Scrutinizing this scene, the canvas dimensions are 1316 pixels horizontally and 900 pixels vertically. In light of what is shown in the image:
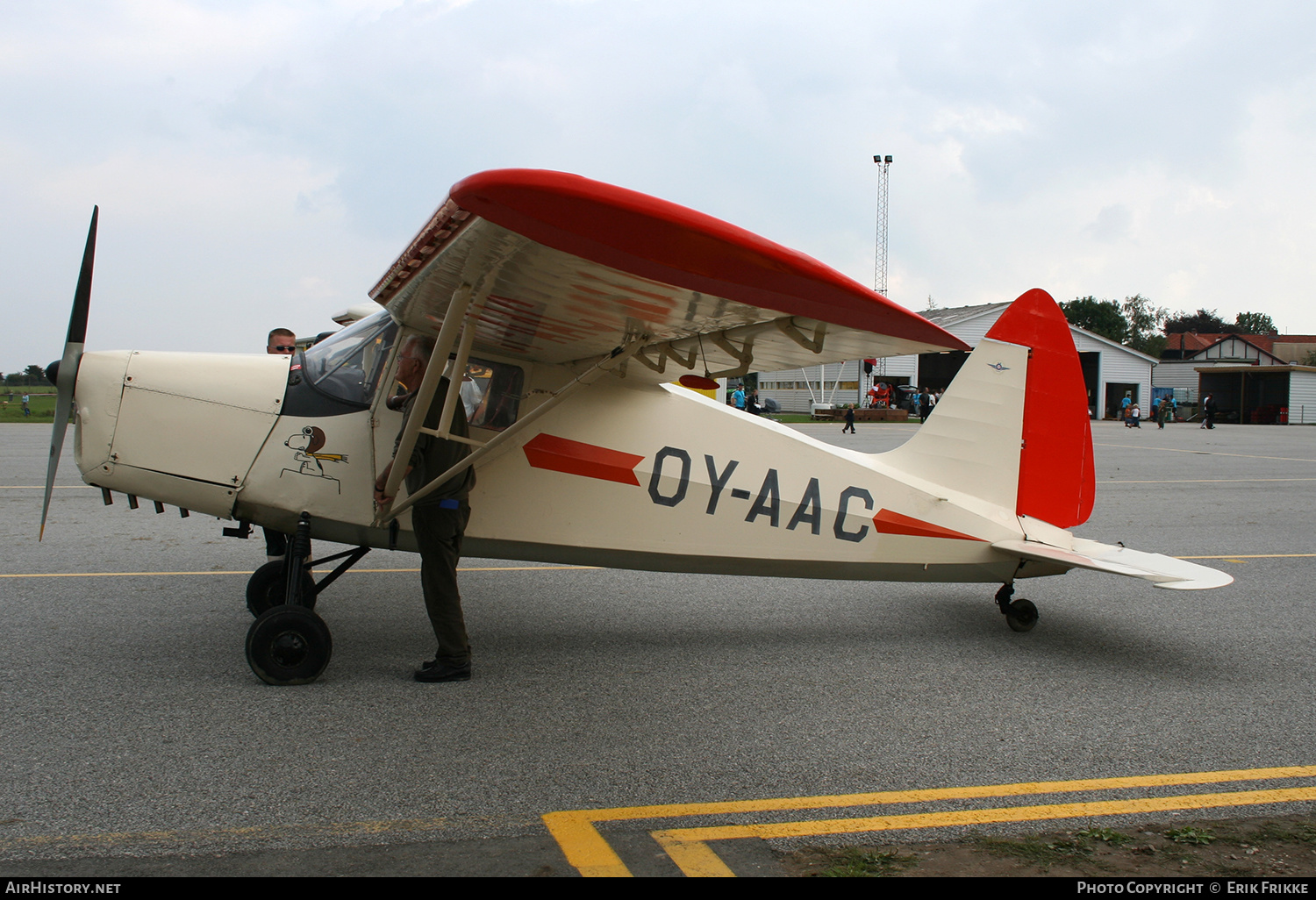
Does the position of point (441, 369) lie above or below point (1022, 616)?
above

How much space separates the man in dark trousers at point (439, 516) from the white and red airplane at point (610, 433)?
13 cm

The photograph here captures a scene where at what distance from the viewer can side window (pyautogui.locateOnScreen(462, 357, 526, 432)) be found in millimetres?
4711

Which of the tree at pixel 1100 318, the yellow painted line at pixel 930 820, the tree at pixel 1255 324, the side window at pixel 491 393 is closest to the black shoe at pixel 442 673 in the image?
the side window at pixel 491 393

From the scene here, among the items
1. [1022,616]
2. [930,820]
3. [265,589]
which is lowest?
[930,820]

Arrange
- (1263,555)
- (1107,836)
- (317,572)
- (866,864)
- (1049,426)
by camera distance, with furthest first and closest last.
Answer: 1. (1263,555)
2. (317,572)
3. (1049,426)
4. (1107,836)
5. (866,864)

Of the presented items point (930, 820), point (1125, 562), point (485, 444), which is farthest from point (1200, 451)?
point (485, 444)

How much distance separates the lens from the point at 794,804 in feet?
10.6

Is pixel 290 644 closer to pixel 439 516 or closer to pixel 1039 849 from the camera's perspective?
pixel 439 516

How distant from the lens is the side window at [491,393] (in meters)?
4.71

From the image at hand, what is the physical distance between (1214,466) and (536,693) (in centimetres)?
1937

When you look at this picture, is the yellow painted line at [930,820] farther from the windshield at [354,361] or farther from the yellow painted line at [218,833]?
the windshield at [354,361]

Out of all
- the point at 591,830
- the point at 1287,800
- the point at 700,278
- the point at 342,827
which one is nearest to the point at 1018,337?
the point at 1287,800

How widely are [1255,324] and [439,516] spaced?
597 ft
